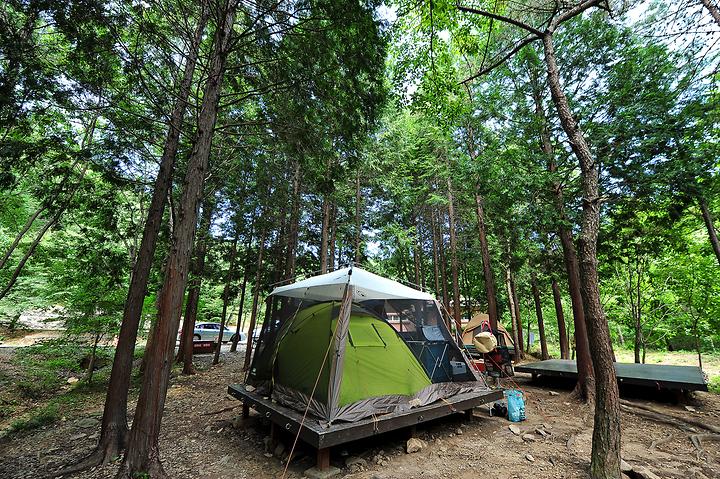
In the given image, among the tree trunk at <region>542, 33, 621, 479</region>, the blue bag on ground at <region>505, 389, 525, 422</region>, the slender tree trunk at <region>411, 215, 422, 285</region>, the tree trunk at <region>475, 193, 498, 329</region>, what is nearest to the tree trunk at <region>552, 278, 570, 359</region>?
the tree trunk at <region>475, 193, 498, 329</region>

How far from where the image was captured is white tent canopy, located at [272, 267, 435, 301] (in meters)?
4.90

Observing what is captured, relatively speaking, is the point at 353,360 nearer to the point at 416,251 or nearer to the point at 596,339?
the point at 596,339

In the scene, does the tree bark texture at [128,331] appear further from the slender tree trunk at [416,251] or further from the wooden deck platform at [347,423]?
the slender tree trunk at [416,251]

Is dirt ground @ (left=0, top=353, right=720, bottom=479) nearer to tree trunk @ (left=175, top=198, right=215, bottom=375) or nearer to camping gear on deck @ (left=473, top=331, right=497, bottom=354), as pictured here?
camping gear on deck @ (left=473, top=331, right=497, bottom=354)

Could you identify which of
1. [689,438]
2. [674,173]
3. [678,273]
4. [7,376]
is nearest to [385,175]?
[674,173]

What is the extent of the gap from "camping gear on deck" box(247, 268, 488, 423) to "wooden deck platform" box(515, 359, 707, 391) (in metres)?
3.62

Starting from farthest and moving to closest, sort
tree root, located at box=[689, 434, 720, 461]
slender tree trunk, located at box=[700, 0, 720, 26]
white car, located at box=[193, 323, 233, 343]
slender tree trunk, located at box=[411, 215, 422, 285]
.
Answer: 1. white car, located at box=[193, 323, 233, 343]
2. slender tree trunk, located at box=[411, 215, 422, 285]
3. slender tree trunk, located at box=[700, 0, 720, 26]
4. tree root, located at box=[689, 434, 720, 461]

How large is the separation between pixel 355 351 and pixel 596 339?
3.03 meters

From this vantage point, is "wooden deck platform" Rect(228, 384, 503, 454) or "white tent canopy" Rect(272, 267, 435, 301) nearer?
"wooden deck platform" Rect(228, 384, 503, 454)

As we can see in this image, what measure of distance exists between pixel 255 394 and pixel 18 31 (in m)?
7.05

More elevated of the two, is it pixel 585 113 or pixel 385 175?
Result: pixel 385 175

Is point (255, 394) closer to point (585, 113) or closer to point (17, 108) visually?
point (17, 108)

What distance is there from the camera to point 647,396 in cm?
715

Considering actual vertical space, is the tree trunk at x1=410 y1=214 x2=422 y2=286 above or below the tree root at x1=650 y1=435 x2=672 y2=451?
above
